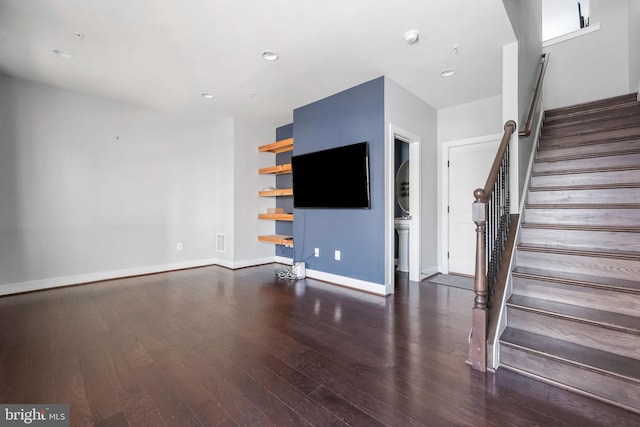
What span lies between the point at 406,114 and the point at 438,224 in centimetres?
180

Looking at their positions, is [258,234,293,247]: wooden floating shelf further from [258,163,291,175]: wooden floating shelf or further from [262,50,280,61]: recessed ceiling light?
[262,50,280,61]: recessed ceiling light

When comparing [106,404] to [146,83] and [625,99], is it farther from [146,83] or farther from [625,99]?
[625,99]

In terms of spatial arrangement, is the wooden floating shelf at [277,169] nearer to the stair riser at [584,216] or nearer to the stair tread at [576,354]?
the stair riser at [584,216]

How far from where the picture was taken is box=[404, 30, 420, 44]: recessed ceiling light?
8.28ft

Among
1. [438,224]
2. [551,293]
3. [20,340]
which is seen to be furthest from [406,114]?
[20,340]

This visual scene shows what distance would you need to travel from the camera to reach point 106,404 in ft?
5.00

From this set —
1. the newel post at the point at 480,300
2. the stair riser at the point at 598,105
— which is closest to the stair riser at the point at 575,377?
the newel post at the point at 480,300

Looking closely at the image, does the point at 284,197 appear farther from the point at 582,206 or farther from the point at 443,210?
the point at 582,206

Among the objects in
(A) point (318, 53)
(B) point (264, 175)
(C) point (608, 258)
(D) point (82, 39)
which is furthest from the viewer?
(B) point (264, 175)

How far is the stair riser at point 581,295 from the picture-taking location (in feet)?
5.87

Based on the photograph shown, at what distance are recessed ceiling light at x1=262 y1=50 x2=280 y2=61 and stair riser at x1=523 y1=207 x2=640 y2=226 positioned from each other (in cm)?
284

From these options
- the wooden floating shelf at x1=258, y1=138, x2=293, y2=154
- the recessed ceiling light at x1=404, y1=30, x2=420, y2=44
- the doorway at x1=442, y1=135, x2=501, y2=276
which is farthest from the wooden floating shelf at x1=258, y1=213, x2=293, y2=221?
the recessed ceiling light at x1=404, y1=30, x2=420, y2=44

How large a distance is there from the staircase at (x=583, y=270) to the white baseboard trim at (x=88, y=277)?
456 centimetres

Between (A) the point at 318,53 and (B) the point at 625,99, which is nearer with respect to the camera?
(A) the point at 318,53
